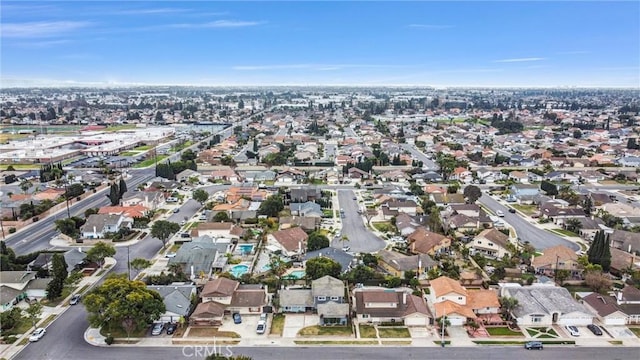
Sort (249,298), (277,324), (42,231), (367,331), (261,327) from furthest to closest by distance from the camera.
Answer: (42,231), (249,298), (277,324), (367,331), (261,327)

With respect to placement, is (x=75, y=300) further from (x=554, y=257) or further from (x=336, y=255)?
(x=554, y=257)

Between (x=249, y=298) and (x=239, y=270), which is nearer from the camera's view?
(x=249, y=298)

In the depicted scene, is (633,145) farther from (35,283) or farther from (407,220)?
(35,283)

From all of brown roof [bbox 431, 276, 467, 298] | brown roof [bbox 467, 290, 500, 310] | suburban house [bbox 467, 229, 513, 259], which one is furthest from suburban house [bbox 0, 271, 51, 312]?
suburban house [bbox 467, 229, 513, 259]

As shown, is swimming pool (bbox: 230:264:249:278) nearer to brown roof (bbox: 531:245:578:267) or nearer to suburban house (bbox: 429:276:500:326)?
suburban house (bbox: 429:276:500:326)

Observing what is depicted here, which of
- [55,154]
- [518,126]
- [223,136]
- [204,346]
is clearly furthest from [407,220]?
[518,126]

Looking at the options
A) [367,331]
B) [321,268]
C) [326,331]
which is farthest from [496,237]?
[326,331]
